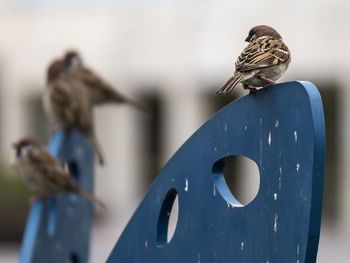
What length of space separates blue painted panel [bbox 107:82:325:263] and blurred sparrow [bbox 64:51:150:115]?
11.3 ft

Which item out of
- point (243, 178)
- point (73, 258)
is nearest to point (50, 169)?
point (73, 258)

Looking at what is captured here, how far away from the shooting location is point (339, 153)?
16.5 m

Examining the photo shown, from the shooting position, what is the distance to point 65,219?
389 cm

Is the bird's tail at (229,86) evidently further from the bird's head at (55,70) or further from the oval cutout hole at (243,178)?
the oval cutout hole at (243,178)

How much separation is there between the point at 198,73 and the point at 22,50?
14.7ft

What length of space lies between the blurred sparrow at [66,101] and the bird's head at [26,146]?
0.22m

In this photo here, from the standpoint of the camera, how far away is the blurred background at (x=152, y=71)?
15.2 metres

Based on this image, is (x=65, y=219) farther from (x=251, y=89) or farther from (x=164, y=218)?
(x=251, y=89)

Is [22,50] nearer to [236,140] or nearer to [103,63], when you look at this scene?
[103,63]

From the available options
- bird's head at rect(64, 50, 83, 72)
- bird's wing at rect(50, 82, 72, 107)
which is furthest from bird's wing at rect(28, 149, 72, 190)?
bird's head at rect(64, 50, 83, 72)

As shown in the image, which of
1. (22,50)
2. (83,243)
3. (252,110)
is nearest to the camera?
(252,110)

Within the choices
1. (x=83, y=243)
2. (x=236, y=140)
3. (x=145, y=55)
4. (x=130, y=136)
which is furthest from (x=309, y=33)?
(x=236, y=140)

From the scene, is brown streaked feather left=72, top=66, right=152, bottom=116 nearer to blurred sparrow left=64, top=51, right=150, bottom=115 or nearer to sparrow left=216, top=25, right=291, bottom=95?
blurred sparrow left=64, top=51, right=150, bottom=115

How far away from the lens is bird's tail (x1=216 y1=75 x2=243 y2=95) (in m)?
2.57
